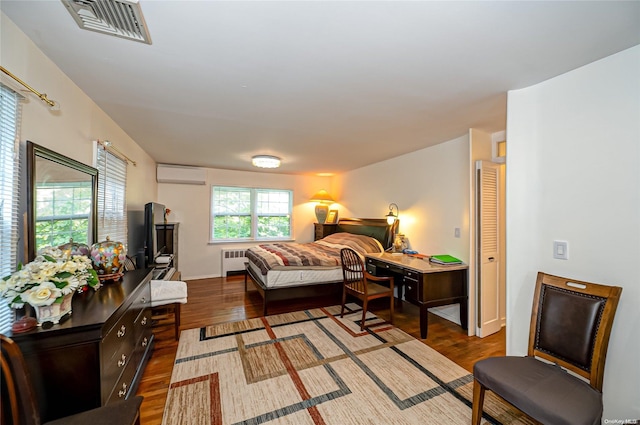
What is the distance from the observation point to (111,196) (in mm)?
2676

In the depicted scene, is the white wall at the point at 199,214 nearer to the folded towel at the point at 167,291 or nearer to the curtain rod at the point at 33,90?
the folded towel at the point at 167,291

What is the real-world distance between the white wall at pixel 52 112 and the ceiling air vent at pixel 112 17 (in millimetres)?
416

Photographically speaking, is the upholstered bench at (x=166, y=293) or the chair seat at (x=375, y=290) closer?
the upholstered bench at (x=166, y=293)

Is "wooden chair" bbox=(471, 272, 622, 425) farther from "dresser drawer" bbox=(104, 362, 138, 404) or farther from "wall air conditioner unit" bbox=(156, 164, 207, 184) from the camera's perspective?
"wall air conditioner unit" bbox=(156, 164, 207, 184)

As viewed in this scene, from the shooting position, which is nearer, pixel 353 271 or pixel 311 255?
pixel 353 271

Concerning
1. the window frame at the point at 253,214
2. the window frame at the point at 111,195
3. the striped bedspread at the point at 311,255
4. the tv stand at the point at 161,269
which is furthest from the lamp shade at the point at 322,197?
the window frame at the point at 111,195

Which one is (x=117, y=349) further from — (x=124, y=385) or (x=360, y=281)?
(x=360, y=281)

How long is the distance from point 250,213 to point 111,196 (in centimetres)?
335

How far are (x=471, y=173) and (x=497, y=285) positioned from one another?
1.44 meters

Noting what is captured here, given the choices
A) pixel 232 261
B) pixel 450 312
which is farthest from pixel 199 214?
pixel 450 312

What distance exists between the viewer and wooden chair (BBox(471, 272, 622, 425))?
125 cm

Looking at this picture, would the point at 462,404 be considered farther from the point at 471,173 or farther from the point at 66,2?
the point at 66,2

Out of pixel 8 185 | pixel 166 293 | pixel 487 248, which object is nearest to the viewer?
pixel 8 185

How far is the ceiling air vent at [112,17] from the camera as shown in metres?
1.16
